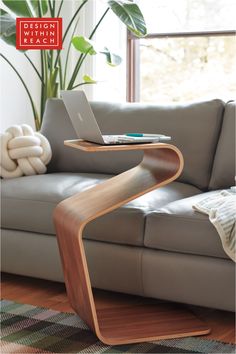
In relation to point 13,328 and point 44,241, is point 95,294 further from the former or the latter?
point 13,328

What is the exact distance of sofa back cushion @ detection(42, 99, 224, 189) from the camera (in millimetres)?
3137

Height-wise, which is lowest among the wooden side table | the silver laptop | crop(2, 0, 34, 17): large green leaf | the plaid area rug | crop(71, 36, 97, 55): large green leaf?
the plaid area rug

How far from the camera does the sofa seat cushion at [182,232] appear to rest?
248cm

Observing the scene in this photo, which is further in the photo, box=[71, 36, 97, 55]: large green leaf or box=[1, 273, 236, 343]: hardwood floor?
box=[71, 36, 97, 55]: large green leaf

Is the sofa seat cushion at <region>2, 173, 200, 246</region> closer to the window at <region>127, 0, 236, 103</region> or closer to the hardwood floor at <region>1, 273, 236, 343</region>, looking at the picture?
the hardwood floor at <region>1, 273, 236, 343</region>

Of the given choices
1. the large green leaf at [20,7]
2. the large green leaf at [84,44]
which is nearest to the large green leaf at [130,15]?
the large green leaf at [84,44]

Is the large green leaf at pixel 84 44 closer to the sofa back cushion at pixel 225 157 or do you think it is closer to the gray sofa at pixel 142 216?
the gray sofa at pixel 142 216

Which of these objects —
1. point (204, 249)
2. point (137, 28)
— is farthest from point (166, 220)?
point (137, 28)

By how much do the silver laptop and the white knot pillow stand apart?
77 cm

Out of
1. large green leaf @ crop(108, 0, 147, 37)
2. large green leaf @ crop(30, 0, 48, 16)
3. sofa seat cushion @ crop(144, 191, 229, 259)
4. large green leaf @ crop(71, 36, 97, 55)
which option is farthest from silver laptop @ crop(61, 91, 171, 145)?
large green leaf @ crop(30, 0, 48, 16)

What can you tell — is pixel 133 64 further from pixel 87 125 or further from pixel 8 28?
pixel 87 125

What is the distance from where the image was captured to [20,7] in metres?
4.11

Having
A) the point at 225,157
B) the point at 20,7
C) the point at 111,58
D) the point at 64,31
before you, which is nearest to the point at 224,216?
the point at 225,157

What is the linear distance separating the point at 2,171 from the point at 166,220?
1.04 metres
